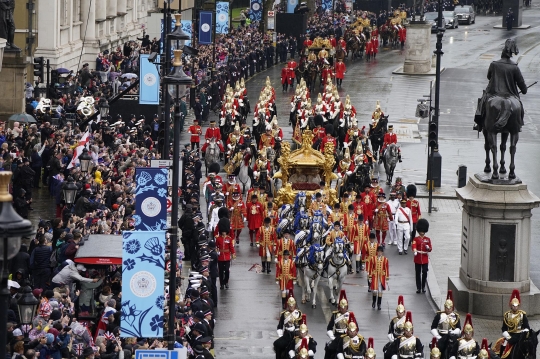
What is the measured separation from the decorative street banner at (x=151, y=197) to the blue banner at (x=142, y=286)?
505 cm

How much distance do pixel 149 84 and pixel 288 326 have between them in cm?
1128

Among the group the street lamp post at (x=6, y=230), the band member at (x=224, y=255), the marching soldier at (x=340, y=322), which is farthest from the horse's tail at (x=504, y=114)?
the street lamp post at (x=6, y=230)

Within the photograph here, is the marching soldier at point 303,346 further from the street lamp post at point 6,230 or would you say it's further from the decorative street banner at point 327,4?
the decorative street banner at point 327,4

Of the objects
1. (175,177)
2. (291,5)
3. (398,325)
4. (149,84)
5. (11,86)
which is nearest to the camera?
(175,177)

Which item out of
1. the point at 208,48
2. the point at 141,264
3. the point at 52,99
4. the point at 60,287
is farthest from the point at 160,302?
the point at 208,48

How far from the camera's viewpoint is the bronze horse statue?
27.6 metres

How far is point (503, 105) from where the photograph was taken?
27.6 m

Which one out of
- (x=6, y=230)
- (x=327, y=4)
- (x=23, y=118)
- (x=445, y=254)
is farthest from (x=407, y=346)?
(x=327, y=4)

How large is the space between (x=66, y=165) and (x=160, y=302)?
15.5 metres

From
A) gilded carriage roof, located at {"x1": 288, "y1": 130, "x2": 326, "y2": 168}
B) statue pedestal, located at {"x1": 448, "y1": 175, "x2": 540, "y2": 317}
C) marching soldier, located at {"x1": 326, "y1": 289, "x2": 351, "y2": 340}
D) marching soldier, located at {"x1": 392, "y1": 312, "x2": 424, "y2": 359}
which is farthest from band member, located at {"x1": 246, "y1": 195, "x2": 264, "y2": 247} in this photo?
marching soldier, located at {"x1": 392, "y1": 312, "x2": 424, "y2": 359}

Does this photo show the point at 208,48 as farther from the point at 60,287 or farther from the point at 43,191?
the point at 60,287

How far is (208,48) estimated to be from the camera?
65.4 meters

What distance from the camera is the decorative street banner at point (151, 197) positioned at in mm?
24453

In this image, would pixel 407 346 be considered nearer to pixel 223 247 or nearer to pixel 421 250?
pixel 421 250
